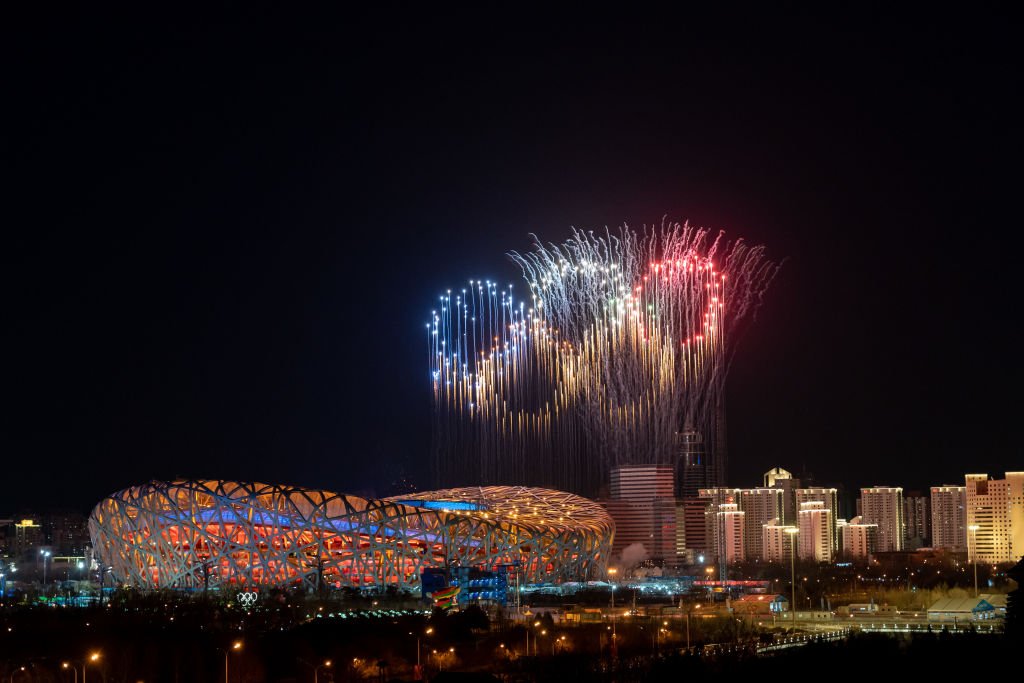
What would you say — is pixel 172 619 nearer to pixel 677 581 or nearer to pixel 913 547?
pixel 677 581

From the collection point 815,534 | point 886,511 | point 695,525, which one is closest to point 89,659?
point 695,525

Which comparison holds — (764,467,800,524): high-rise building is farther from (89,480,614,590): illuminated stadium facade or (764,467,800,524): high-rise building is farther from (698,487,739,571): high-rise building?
(89,480,614,590): illuminated stadium facade

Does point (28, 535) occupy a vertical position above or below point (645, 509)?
below

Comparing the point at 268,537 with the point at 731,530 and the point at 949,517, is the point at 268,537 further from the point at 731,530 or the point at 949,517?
the point at 949,517

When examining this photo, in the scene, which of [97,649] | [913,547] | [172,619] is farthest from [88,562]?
[913,547]

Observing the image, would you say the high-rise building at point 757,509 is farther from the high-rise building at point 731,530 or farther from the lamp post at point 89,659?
the lamp post at point 89,659

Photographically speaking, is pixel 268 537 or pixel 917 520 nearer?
pixel 268 537
